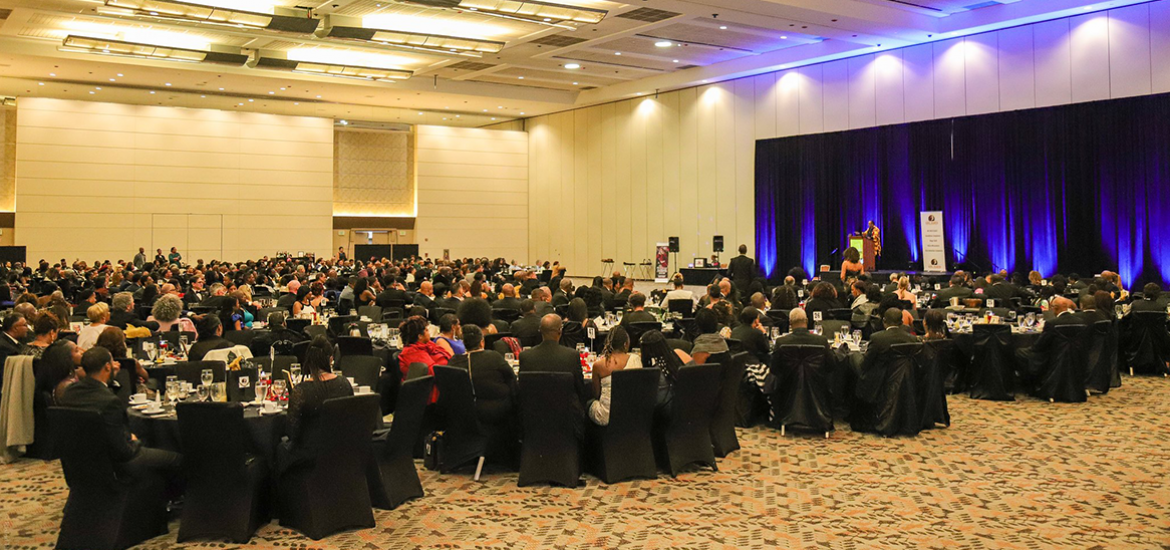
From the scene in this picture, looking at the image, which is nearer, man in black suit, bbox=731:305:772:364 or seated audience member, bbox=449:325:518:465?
seated audience member, bbox=449:325:518:465

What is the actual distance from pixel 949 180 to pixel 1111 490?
1527cm

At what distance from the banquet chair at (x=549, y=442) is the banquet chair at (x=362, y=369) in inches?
49.8

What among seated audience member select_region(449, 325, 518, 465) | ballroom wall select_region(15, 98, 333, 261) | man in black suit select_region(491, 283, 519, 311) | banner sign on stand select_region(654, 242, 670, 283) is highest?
ballroom wall select_region(15, 98, 333, 261)

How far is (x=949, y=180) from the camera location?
20.3 m

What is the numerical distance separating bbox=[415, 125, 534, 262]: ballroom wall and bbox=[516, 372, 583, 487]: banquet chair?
25388 millimetres

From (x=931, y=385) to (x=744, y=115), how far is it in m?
17.5

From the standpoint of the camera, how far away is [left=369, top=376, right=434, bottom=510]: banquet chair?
5570 mm

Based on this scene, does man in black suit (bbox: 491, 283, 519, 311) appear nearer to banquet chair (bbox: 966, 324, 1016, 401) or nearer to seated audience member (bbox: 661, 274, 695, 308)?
seated audience member (bbox: 661, 274, 695, 308)

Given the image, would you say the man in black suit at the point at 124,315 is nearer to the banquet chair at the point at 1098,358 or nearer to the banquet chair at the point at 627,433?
the banquet chair at the point at 627,433

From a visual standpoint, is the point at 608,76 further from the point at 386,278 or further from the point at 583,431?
the point at 583,431

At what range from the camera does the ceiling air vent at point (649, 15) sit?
1789 centimetres

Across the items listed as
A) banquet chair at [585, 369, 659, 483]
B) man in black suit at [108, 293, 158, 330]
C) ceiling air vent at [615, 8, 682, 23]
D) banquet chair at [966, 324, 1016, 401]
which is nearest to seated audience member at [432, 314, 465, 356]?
banquet chair at [585, 369, 659, 483]

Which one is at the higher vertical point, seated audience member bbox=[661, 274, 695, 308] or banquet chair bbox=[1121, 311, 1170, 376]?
seated audience member bbox=[661, 274, 695, 308]

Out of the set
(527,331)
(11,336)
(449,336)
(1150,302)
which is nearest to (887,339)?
(527,331)
